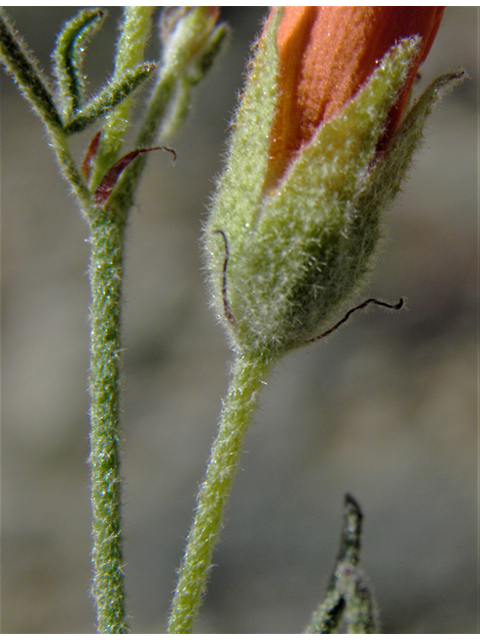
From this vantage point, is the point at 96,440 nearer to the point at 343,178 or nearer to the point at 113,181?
the point at 113,181

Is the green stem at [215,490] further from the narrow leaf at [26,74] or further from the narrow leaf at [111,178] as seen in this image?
the narrow leaf at [26,74]

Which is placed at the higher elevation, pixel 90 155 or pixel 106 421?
pixel 90 155

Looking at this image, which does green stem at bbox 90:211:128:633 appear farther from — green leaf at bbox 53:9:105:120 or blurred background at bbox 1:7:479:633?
blurred background at bbox 1:7:479:633

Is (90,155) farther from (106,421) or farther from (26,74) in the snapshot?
(106,421)

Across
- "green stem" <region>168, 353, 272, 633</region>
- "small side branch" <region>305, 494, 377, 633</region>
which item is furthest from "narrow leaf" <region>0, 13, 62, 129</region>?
"small side branch" <region>305, 494, 377, 633</region>

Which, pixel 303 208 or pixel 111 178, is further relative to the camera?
pixel 111 178

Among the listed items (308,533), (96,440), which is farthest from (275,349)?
(308,533)

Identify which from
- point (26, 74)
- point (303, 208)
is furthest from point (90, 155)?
point (303, 208)

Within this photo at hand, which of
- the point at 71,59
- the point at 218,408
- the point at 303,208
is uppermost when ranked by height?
the point at 71,59
